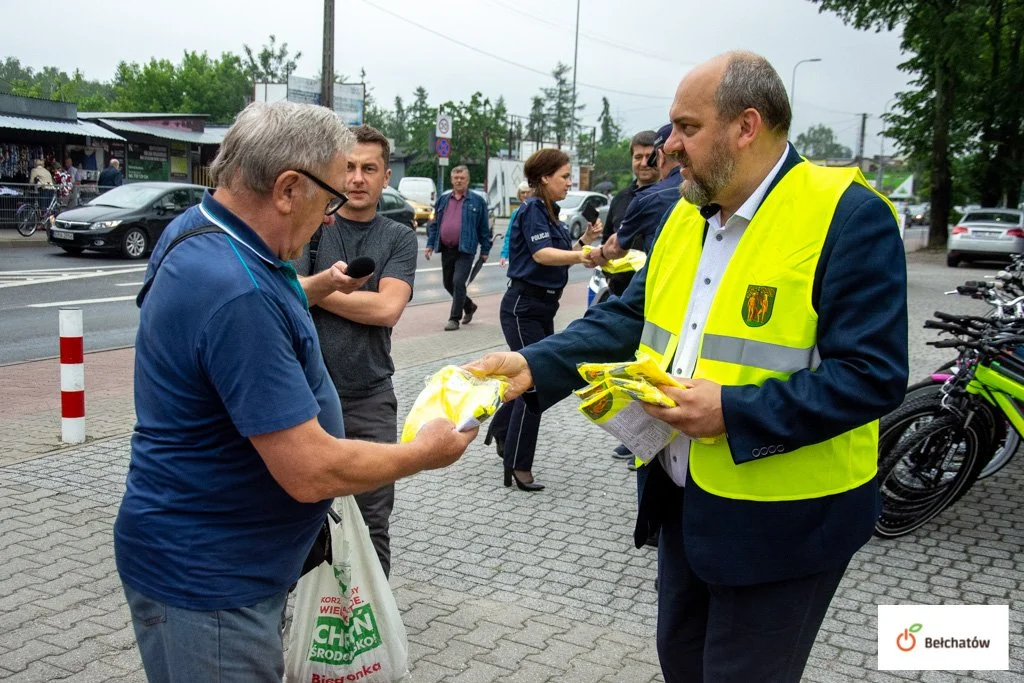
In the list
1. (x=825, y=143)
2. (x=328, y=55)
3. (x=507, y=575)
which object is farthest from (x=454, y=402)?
(x=825, y=143)

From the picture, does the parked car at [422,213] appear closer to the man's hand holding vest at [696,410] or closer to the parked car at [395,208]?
the parked car at [395,208]

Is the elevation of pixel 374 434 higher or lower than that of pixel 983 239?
lower

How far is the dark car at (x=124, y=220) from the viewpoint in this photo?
792 inches

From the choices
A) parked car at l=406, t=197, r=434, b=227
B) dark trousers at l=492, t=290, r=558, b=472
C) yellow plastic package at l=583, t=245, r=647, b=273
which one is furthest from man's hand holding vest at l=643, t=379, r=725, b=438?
parked car at l=406, t=197, r=434, b=227

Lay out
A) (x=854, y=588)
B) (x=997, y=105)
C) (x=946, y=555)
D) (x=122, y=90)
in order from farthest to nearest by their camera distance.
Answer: (x=122, y=90) < (x=997, y=105) < (x=946, y=555) < (x=854, y=588)

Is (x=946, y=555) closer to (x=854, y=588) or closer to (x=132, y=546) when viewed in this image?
(x=854, y=588)

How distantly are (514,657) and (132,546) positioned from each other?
213 centimetres

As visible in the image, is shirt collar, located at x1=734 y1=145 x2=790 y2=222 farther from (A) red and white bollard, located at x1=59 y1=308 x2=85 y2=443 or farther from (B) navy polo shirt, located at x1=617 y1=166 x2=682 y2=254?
(A) red and white bollard, located at x1=59 y1=308 x2=85 y2=443

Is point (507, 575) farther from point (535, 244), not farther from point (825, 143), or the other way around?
point (825, 143)

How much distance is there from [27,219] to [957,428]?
24170 mm

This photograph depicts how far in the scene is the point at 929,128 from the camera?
1353 inches

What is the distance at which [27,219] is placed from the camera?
79.4ft

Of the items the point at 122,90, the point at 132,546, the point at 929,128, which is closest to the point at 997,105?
the point at 929,128

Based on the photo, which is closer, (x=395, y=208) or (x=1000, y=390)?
(x=1000, y=390)
